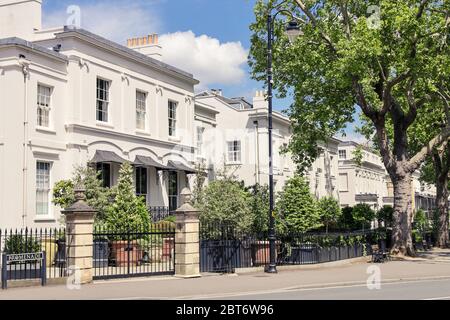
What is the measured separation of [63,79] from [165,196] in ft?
29.4

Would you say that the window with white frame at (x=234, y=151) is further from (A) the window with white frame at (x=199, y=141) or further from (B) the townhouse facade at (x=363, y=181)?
(B) the townhouse facade at (x=363, y=181)

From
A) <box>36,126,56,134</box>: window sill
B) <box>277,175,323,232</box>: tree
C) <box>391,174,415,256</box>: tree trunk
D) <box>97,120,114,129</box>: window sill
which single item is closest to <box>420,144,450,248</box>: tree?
<box>277,175,323,232</box>: tree

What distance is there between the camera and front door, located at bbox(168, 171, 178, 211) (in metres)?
33.1

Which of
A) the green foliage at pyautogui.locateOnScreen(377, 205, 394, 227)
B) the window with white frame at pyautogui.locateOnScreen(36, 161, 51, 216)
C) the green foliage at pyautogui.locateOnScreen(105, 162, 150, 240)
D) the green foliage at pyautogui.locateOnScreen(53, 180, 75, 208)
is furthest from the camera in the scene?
the green foliage at pyautogui.locateOnScreen(377, 205, 394, 227)

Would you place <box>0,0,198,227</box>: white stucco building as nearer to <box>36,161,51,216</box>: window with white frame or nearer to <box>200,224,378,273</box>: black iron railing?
<box>36,161,51,216</box>: window with white frame

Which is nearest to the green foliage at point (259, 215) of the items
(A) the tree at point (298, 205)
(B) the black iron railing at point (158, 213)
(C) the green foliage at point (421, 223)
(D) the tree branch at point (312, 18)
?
(A) the tree at point (298, 205)

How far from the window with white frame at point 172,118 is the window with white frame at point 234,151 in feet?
34.5

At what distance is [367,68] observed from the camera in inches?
935

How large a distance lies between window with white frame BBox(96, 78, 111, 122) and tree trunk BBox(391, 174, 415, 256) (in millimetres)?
13605

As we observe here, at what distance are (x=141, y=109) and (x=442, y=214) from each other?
19.6m

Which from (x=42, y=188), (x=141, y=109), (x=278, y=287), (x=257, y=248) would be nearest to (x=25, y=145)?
(x=42, y=188)

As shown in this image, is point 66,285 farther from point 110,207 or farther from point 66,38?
point 66,38

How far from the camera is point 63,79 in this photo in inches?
1027
